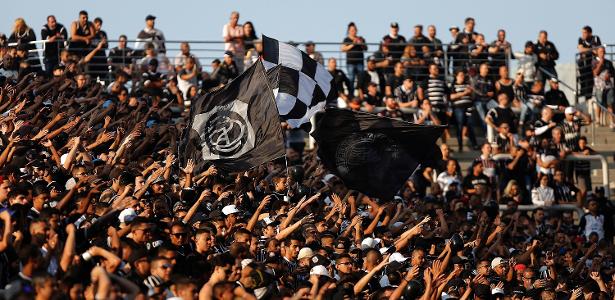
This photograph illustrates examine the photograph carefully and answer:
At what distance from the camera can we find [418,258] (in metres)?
15.1

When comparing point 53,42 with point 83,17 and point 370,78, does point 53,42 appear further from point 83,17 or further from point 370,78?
point 370,78

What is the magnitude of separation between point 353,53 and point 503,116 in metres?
3.75

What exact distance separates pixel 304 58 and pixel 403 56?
10295 mm

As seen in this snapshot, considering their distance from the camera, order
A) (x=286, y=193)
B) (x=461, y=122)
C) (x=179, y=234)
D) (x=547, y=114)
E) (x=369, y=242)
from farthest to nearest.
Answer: (x=461, y=122), (x=547, y=114), (x=286, y=193), (x=369, y=242), (x=179, y=234)

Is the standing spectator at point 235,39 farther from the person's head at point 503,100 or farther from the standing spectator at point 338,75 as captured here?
the person's head at point 503,100

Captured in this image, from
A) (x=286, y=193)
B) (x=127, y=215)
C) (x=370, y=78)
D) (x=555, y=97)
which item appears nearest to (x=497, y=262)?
(x=286, y=193)

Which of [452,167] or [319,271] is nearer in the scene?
[319,271]

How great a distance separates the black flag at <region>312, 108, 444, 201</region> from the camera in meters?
17.5

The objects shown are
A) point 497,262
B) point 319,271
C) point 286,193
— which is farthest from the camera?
point 286,193

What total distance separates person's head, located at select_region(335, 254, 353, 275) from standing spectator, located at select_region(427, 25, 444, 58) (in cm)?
1514

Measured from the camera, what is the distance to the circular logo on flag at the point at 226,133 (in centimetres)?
1639

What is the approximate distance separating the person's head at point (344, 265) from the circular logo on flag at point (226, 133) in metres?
2.82

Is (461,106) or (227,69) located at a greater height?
(227,69)

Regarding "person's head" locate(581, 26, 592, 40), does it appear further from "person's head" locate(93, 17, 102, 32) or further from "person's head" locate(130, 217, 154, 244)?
"person's head" locate(130, 217, 154, 244)
